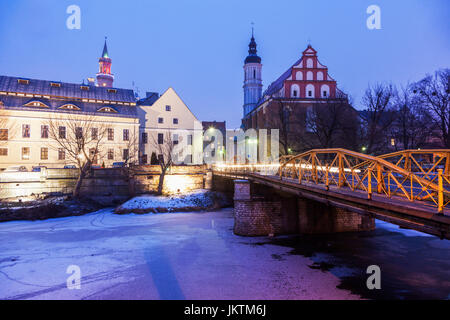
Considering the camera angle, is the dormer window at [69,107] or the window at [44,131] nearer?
the window at [44,131]

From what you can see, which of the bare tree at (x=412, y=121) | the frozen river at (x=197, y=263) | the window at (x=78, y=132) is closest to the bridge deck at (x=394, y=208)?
the frozen river at (x=197, y=263)

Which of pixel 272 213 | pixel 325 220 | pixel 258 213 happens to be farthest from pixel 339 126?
pixel 258 213

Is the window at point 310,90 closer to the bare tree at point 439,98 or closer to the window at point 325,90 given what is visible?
the window at point 325,90

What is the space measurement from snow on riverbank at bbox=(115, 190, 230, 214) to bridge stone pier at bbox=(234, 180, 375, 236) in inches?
381

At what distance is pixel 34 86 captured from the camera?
36.7m

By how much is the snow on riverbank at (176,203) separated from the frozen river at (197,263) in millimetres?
5346

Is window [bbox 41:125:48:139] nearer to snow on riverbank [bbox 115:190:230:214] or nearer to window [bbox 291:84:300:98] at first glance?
snow on riverbank [bbox 115:190:230:214]

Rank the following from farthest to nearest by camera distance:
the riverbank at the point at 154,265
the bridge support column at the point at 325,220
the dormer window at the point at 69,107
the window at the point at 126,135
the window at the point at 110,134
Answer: the window at the point at 126,135 < the window at the point at 110,134 < the dormer window at the point at 69,107 < the bridge support column at the point at 325,220 < the riverbank at the point at 154,265

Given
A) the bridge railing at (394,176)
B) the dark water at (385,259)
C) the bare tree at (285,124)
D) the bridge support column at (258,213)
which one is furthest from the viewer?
the bare tree at (285,124)

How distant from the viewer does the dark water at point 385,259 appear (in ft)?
31.0

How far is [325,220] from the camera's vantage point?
17.2m

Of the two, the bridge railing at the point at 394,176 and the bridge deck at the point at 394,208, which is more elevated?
the bridge railing at the point at 394,176
